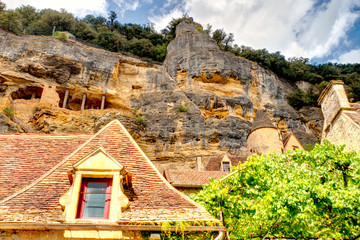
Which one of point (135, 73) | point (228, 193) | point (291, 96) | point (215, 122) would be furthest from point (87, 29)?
point (228, 193)

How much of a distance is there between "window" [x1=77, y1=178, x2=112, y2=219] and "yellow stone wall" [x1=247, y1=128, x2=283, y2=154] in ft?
64.9

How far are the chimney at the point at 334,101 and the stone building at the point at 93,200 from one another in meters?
9.62

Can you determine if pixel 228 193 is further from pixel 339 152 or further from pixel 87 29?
pixel 87 29

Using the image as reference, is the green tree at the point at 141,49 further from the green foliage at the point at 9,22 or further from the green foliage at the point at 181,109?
the green foliage at the point at 181,109

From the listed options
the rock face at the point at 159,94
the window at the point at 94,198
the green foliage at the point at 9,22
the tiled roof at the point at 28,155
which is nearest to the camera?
the window at the point at 94,198

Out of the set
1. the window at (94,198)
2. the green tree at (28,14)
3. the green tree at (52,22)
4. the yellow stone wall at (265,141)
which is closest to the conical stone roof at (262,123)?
the yellow stone wall at (265,141)

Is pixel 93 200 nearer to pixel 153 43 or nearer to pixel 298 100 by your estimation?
pixel 298 100

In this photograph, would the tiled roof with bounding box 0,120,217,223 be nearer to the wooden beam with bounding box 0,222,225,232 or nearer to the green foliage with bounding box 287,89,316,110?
the wooden beam with bounding box 0,222,225,232

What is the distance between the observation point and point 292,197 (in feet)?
18.8

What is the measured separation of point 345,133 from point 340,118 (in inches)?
30.4

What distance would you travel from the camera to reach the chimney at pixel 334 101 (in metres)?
12.5

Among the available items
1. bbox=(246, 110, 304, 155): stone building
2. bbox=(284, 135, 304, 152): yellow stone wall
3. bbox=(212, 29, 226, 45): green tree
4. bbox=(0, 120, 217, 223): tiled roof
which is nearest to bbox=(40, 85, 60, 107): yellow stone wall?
bbox=(246, 110, 304, 155): stone building

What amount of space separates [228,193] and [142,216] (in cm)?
249

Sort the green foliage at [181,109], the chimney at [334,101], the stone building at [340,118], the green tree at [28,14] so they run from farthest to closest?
the green tree at [28,14] < the green foliage at [181,109] < the chimney at [334,101] < the stone building at [340,118]
